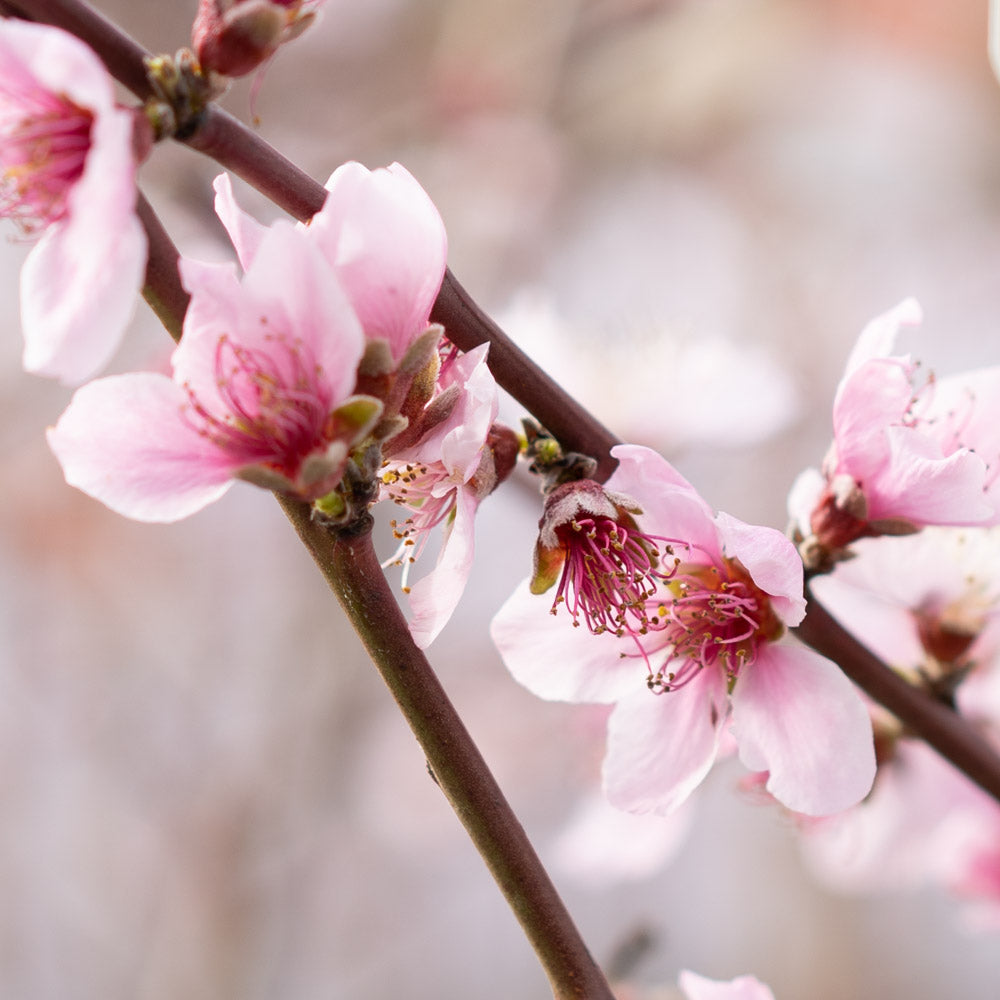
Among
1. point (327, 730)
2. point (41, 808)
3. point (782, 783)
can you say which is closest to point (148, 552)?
point (41, 808)

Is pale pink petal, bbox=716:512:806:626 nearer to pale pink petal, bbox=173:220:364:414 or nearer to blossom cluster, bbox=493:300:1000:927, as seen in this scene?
blossom cluster, bbox=493:300:1000:927

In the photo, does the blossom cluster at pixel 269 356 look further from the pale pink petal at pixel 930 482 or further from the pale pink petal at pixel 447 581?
the pale pink petal at pixel 930 482

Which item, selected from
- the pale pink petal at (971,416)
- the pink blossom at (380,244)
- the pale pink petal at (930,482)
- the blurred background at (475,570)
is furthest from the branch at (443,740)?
the blurred background at (475,570)

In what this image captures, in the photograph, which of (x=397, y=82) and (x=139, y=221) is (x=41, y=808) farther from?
(x=139, y=221)

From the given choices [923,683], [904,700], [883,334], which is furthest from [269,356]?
[923,683]

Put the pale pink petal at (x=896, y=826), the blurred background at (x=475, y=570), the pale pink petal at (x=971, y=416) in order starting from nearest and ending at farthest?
the pale pink petal at (x=971, y=416)
the pale pink petal at (x=896, y=826)
the blurred background at (x=475, y=570)
